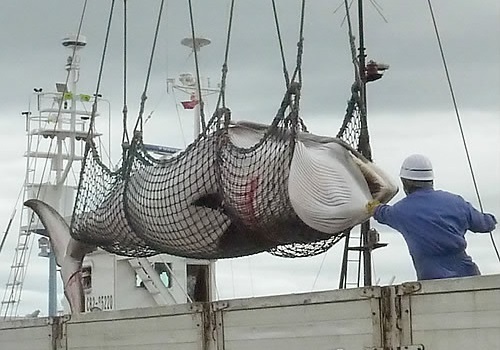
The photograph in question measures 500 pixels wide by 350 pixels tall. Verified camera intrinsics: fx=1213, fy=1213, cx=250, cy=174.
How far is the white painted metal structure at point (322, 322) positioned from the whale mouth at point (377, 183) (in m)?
1.03

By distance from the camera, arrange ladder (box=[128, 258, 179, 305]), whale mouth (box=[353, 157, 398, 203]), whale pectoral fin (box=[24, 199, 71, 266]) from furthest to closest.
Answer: ladder (box=[128, 258, 179, 305]) < whale pectoral fin (box=[24, 199, 71, 266]) < whale mouth (box=[353, 157, 398, 203])

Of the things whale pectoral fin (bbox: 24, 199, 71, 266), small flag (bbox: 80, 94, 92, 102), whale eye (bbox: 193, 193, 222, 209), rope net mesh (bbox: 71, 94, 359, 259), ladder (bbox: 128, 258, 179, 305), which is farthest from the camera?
small flag (bbox: 80, 94, 92, 102)

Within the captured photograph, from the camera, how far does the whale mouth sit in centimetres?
676

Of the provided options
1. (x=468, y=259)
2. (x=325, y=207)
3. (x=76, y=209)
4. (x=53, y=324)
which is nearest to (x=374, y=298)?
(x=468, y=259)

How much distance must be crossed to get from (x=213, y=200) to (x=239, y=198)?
16.9 inches

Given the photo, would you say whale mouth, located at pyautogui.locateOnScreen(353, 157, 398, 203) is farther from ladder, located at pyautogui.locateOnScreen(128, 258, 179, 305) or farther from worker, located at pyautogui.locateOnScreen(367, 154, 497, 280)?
ladder, located at pyautogui.locateOnScreen(128, 258, 179, 305)

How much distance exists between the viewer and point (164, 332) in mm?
6762

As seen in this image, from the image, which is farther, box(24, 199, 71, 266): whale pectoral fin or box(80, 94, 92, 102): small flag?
box(80, 94, 92, 102): small flag

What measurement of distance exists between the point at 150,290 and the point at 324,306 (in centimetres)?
1068

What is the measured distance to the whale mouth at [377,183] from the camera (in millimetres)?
6762

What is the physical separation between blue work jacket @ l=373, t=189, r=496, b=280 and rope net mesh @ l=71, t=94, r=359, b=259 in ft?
3.18

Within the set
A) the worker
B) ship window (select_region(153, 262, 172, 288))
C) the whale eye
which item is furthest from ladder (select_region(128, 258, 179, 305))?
the worker

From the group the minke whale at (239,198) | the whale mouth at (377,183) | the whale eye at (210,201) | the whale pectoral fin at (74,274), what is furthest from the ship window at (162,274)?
the whale mouth at (377,183)

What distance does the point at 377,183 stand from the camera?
22.4 ft
